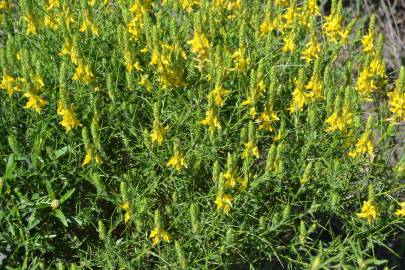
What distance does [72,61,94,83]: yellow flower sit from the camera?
224 centimetres

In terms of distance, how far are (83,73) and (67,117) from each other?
0.65 ft

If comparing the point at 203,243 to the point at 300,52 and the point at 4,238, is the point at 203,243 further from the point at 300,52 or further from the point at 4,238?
the point at 300,52

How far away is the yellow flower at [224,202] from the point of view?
208 centimetres

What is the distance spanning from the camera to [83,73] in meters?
2.25

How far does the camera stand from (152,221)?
2225 millimetres

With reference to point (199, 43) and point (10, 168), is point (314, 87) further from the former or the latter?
point (10, 168)

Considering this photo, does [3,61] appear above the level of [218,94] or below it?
above

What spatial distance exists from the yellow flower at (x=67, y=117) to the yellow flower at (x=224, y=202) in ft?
1.61

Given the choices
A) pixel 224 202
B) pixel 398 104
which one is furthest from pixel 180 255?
pixel 398 104

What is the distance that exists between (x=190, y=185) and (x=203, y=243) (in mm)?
241

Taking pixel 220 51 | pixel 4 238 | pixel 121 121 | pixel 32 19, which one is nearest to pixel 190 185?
pixel 121 121

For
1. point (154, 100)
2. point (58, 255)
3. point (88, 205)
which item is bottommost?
point (58, 255)

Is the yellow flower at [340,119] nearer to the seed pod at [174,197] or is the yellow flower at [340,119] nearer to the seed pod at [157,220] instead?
the seed pod at [174,197]

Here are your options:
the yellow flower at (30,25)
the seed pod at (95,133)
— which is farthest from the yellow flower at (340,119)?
the yellow flower at (30,25)
